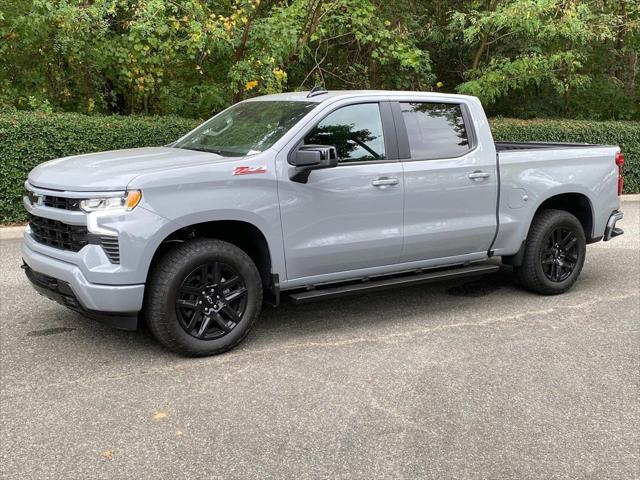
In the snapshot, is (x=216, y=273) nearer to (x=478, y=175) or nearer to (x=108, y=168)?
(x=108, y=168)

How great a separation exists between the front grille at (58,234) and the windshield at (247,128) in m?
1.23

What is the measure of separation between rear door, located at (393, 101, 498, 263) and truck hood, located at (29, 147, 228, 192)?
5.05ft

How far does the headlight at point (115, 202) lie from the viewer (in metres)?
4.28

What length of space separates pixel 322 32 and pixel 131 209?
317 inches

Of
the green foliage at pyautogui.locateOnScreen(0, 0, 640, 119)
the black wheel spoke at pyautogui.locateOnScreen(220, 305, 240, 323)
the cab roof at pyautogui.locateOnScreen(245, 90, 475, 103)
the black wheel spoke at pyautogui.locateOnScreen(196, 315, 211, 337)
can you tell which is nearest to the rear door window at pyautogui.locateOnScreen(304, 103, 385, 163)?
the cab roof at pyautogui.locateOnScreen(245, 90, 475, 103)

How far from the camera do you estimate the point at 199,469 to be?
3.30m

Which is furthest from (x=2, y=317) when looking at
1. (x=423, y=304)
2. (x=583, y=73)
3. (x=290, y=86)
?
(x=583, y=73)

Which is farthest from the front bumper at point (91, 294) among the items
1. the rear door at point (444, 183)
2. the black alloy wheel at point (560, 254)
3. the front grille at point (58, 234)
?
the black alloy wheel at point (560, 254)

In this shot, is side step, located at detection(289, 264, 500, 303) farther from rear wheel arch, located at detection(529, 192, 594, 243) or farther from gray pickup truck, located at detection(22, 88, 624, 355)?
rear wheel arch, located at detection(529, 192, 594, 243)

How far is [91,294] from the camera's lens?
4297 mm

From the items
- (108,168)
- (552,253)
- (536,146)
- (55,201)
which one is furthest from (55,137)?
(552,253)

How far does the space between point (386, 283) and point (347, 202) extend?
0.77m

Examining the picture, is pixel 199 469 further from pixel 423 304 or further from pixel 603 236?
pixel 603 236

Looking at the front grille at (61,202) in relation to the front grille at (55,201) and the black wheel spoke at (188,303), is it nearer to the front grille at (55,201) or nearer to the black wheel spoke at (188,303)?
the front grille at (55,201)
